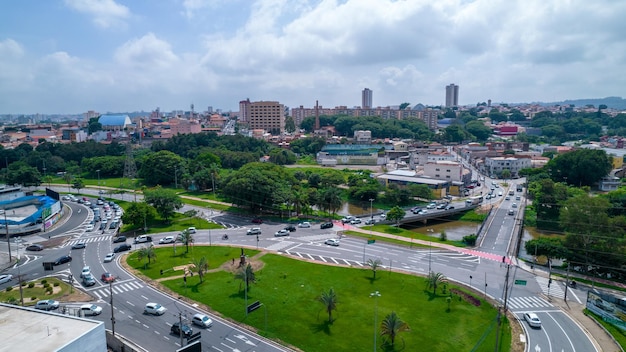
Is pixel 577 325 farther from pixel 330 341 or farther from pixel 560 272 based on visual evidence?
pixel 330 341

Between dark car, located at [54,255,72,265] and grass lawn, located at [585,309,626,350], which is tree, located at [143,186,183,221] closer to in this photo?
dark car, located at [54,255,72,265]

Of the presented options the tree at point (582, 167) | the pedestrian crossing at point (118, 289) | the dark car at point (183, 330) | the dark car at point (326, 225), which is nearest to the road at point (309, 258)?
the pedestrian crossing at point (118, 289)

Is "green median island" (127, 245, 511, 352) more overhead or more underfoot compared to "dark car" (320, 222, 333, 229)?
more underfoot

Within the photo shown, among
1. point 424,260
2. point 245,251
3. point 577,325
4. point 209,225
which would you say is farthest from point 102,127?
point 577,325

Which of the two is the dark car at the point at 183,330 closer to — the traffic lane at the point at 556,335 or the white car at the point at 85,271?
the white car at the point at 85,271

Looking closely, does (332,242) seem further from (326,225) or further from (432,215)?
(432,215)

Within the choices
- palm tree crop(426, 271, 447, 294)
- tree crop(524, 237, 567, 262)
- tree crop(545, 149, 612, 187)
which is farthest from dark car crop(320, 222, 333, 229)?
tree crop(545, 149, 612, 187)
